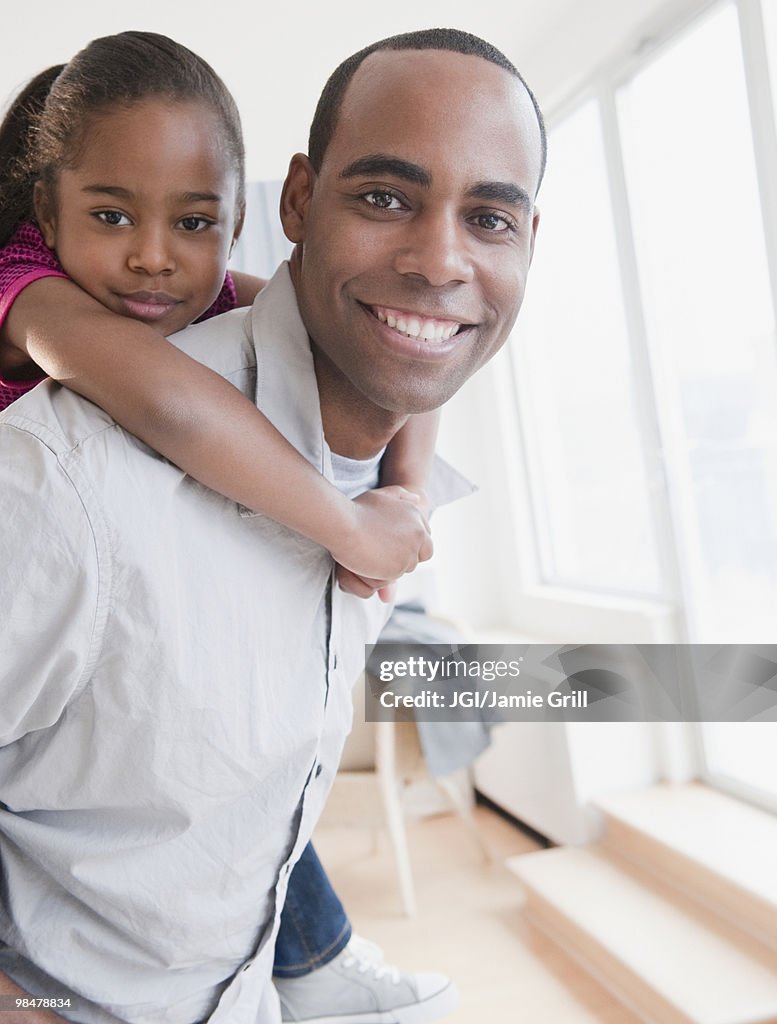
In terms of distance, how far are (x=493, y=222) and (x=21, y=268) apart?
1.49 ft

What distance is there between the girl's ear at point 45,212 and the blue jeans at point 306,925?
2.54ft

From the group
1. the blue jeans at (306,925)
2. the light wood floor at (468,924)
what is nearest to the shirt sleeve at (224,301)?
the blue jeans at (306,925)

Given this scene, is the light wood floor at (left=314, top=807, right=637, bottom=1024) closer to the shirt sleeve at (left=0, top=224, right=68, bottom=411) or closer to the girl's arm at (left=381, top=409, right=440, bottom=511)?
the girl's arm at (left=381, top=409, right=440, bottom=511)

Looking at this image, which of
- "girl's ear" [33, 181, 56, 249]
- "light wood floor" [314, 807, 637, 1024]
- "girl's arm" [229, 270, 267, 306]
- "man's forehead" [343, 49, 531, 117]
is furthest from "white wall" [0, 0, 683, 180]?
"light wood floor" [314, 807, 637, 1024]

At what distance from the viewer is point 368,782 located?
3131 millimetres

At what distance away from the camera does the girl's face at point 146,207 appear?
92 cm

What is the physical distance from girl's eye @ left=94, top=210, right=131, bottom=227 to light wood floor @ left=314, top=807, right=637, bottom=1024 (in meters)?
2.18

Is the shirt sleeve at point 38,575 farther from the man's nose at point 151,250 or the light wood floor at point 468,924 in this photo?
the light wood floor at point 468,924

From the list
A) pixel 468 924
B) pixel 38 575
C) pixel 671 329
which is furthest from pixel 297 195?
pixel 468 924

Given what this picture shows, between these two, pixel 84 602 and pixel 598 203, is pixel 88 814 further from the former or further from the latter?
pixel 598 203

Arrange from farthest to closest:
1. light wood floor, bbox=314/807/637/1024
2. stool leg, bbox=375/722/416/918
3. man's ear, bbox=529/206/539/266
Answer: stool leg, bbox=375/722/416/918 < light wood floor, bbox=314/807/637/1024 < man's ear, bbox=529/206/539/266

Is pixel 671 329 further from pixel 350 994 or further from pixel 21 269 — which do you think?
pixel 21 269

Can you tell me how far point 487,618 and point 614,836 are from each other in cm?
143

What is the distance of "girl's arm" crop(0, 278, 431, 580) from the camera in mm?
Result: 767
